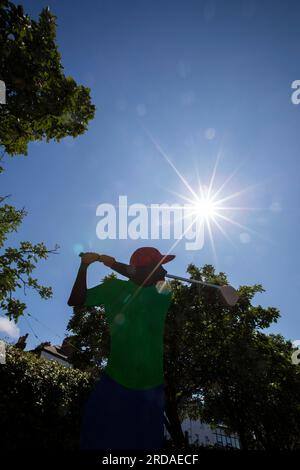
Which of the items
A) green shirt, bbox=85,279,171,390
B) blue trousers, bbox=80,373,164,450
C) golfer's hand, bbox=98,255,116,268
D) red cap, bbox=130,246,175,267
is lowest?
blue trousers, bbox=80,373,164,450

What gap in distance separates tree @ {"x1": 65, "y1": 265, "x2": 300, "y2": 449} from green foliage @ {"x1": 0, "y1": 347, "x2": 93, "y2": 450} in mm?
7803

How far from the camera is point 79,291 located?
258cm

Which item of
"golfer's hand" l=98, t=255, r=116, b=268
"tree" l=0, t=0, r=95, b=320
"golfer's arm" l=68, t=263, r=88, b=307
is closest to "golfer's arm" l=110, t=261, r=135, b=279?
"golfer's hand" l=98, t=255, r=116, b=268

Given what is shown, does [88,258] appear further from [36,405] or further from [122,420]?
[36,405]

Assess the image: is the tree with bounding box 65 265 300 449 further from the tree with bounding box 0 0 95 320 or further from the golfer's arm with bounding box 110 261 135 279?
the golfer's arm with bounding box 110 261 135 279

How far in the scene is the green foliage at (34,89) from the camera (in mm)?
6188

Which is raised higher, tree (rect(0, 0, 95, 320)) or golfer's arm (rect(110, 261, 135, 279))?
tree (rect(0, 0, 95, 320))

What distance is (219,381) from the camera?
57.0 feet

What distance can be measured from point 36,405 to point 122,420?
7284 mm

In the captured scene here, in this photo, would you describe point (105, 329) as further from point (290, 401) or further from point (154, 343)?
point (154, 343)

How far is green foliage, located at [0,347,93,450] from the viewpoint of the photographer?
7.17 m

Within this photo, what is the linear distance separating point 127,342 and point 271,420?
73.0 feet

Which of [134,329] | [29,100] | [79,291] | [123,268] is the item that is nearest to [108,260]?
[123,268]
